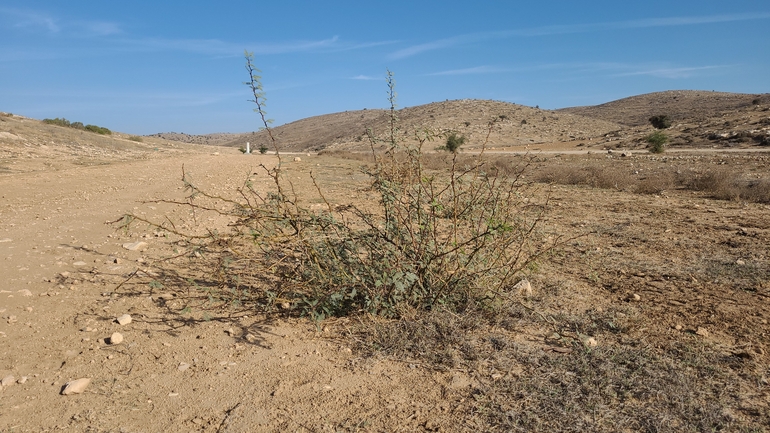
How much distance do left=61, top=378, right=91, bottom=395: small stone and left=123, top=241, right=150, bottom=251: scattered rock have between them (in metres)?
2.57

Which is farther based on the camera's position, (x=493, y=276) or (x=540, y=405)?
(x=493, y=276)

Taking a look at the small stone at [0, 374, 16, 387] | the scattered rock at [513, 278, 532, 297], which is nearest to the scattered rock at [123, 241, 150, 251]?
the small stone at [0, 374, 16, 387]

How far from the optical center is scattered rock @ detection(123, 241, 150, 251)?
5023mm

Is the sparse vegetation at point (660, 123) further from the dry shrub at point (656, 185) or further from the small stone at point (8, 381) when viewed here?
the small stone at point (8, 381)

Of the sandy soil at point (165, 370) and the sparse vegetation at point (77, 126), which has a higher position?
the sparse vegetation at point (77, 126)

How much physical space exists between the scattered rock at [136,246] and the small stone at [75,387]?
257cm

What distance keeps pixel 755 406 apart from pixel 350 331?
2248 millimetres

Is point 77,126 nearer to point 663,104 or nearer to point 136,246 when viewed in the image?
point 136,246

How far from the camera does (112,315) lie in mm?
3527

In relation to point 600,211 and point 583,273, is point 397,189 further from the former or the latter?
point 600,211

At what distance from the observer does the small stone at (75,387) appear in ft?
8.48

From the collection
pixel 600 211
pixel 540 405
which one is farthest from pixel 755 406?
pixel 600 211

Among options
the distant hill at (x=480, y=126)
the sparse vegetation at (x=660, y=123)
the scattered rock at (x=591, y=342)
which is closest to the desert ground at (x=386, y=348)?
the scattered rock at (x=591, y=342)

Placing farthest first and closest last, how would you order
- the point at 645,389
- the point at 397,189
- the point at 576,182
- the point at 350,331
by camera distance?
the point at 576,182 → the point at 397,189 → the point at 350,331 → the point at 645,389
